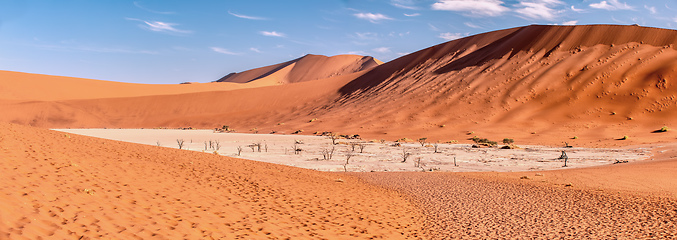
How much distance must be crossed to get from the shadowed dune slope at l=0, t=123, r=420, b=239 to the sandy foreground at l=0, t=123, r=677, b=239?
0.03 meters

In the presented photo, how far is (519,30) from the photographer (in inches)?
2788

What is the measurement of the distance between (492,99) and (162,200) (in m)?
50.0

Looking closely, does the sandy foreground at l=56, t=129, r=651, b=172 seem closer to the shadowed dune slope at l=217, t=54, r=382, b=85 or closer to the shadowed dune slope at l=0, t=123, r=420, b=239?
the shadowed dune slope at l=0, t=123, r=420, b=239

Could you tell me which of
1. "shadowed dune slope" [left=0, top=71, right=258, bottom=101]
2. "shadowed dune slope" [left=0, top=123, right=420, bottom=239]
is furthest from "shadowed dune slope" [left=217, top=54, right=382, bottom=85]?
"shadowed dune slope" [left=0, top=123, right=420, bottom=239]

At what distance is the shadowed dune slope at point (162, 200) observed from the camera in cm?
673

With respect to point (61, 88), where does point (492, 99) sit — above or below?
below

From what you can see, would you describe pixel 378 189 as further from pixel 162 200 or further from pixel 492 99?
pixel 492 99

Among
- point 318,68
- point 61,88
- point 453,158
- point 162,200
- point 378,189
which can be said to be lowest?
point 378,189

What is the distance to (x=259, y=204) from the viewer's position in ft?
35.0

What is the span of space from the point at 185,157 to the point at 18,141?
5570 mm

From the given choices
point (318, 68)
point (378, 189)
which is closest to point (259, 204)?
point (378, 189)

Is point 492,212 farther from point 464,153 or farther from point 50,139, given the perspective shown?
point 464,153

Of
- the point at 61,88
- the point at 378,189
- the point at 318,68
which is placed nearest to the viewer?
the point at 378,189

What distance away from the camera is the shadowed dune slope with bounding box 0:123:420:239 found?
6.73 metres
